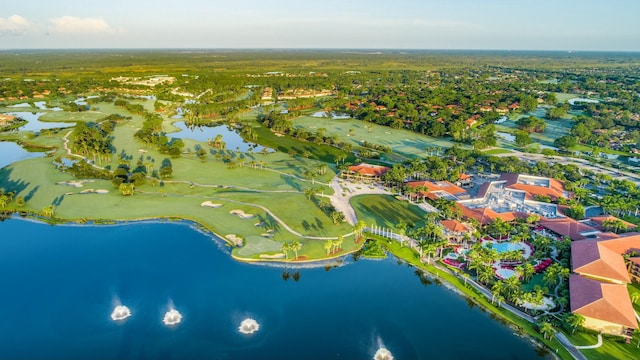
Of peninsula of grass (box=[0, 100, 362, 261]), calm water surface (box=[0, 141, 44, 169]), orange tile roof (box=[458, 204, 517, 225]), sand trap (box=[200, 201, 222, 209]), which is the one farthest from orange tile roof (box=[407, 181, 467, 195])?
calm water surface (box=[0, 141, 44, 169])

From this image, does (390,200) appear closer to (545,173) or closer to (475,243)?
(475,243)

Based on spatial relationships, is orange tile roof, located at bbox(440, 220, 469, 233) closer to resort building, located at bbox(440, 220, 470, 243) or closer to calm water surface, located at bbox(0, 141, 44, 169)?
resort building, located at bbox(440, 220, 470, 243)

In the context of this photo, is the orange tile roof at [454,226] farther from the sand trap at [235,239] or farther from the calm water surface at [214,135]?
the calm water surface at [214,135]

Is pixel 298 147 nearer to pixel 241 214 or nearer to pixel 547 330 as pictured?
pixel 241 214

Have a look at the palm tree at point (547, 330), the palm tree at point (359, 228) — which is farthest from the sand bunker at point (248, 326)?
the palm tree at point (547, 330)

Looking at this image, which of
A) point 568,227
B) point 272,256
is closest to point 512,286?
point 568,227

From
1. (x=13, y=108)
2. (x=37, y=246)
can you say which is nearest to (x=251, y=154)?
(x=37, y=246)
